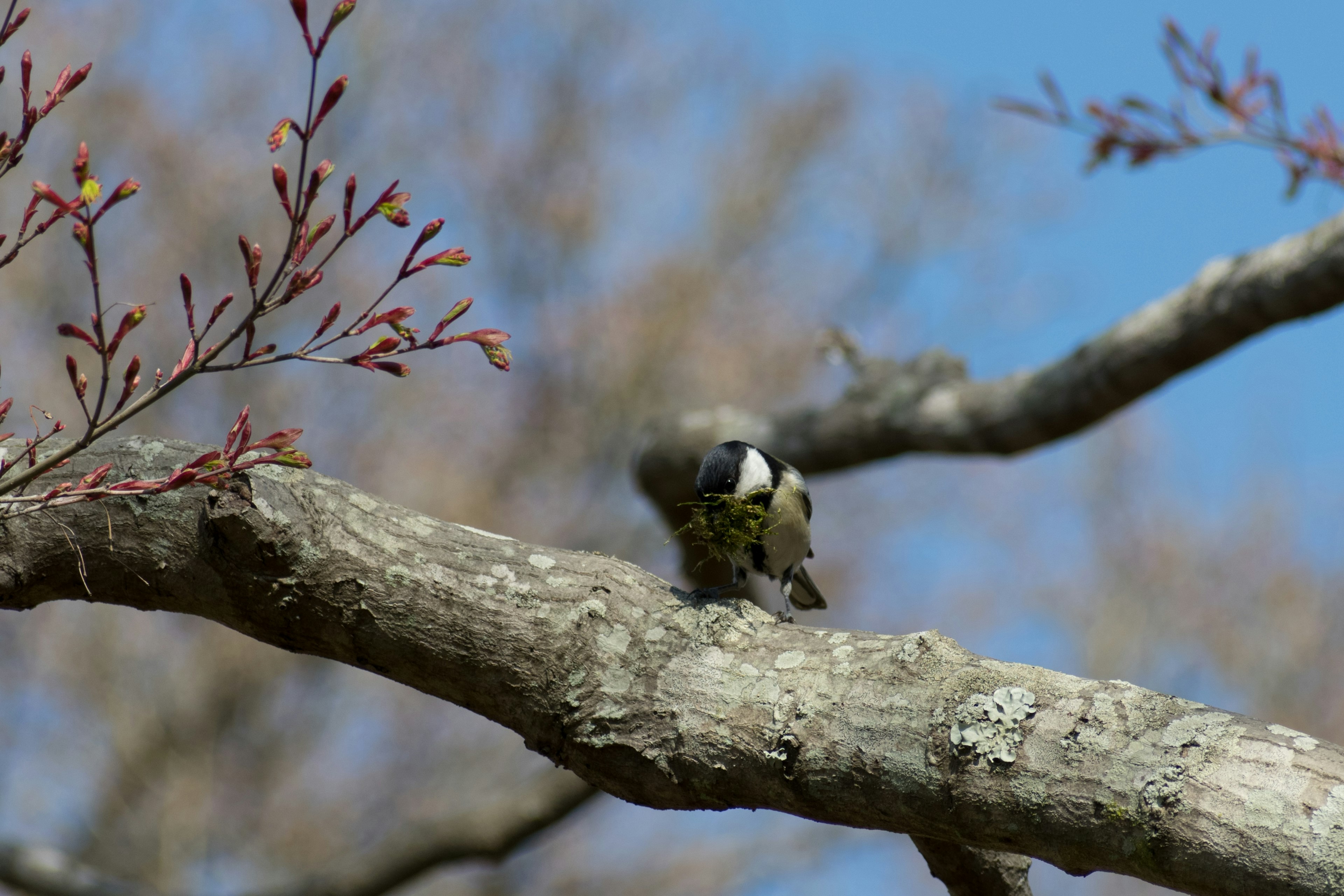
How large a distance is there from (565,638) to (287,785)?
10.3m

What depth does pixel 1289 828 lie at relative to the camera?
155 centimetres

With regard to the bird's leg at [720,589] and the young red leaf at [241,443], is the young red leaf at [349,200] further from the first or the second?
the bird's leg at [720,589]

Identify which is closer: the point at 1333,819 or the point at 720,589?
the point at 1333,819

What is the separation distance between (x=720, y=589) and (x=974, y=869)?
81cm

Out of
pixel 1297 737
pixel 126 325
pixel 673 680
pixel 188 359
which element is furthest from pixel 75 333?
pixel 1297 737

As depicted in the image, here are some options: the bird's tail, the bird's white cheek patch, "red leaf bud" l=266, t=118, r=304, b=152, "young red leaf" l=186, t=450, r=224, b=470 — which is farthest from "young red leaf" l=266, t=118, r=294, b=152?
the bird's tail

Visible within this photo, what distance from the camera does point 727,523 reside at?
2936mm

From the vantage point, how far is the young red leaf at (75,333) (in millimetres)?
1357

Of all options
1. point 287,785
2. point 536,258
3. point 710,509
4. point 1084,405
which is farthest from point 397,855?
point 536,258

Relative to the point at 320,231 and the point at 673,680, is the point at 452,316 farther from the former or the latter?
the point at 673,680

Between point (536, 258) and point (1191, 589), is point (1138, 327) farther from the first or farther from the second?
point (1191, 589)

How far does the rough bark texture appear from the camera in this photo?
2.23 meters

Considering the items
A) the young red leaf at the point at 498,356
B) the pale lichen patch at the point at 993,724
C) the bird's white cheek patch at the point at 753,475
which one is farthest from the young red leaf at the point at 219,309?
the bird's white cheek patch at the point at 753,475

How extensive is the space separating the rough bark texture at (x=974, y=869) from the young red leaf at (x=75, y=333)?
1.70 metres
